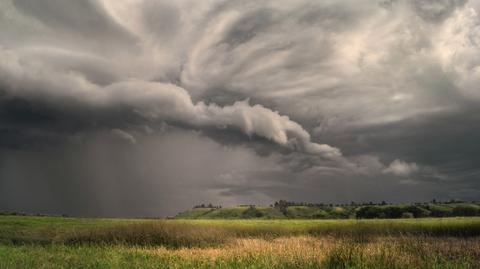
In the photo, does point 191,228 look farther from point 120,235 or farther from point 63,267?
point 63,267

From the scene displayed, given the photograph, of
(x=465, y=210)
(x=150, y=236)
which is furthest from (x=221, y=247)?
(x=465, y=210)

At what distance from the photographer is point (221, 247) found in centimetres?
2988

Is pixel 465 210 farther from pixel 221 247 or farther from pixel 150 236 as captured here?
pixel 221 247

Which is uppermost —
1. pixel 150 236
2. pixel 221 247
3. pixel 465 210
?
pixel 150 236

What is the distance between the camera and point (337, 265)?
1426cm

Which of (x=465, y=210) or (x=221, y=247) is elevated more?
(x=465, y=210)

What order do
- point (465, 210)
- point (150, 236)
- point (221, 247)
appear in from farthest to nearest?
point (465, 210), point (150, 236), point (221, 247)

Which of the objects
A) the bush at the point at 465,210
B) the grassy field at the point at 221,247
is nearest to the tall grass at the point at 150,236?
the grassy field at the point at 221,247

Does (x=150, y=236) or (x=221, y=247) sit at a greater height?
(x=150, y=236)

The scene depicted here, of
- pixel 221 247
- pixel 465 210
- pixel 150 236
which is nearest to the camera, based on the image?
pixel 221 247

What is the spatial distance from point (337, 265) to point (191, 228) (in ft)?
79.7

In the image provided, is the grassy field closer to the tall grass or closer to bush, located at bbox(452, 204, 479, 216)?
the tall grass

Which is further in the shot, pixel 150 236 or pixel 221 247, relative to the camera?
pixel 150 236

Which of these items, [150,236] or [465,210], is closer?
[150,236]
